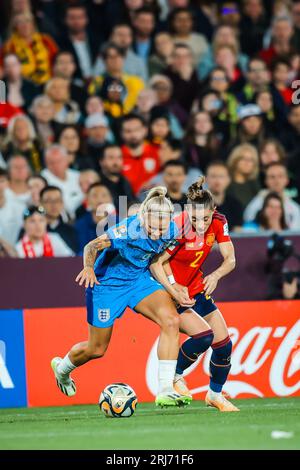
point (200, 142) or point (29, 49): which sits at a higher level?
point (29, 49)

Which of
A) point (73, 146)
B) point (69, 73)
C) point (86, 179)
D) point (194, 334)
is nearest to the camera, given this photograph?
point (194, 334)

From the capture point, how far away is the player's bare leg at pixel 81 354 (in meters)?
10.8

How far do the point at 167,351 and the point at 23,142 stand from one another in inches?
221

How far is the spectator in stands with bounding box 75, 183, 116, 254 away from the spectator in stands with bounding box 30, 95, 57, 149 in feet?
Answer: 5.54

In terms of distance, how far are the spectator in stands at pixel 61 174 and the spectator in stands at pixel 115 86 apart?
4.52ft

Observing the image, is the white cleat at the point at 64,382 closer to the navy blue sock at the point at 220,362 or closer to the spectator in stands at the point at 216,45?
the navy blue sock at the point at 220,362

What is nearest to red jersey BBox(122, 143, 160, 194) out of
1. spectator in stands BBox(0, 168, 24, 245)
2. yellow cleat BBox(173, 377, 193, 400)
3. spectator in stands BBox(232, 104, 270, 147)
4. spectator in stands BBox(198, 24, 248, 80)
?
spectator in stands BBox(232, 104, 270, 147)

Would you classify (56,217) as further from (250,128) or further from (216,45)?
(216,45)

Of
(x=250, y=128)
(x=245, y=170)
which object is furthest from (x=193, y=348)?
(x=250, y=128)

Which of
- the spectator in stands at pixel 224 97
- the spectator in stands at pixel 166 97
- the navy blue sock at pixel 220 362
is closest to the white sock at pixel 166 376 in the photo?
the navy blue sock at pixel 220 362

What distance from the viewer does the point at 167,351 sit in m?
10.4

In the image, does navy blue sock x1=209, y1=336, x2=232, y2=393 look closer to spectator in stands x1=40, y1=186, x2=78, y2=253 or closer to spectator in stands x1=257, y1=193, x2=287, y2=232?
spectator in stands x1=40, y1=186, x2=78, y2=253

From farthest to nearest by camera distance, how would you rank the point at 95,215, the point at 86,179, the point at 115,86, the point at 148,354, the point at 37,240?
the point at 115,86
the point at 86,179
the point at 95,215
the point at 37,240
the point at 148,354

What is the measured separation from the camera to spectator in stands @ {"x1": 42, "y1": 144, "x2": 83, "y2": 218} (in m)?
15.0
